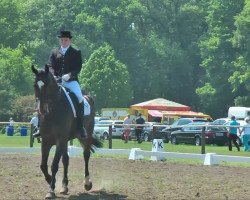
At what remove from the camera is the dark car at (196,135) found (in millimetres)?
39469

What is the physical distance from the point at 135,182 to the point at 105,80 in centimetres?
6094

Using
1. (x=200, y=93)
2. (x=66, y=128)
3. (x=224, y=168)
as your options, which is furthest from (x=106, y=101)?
(x=66, y=128)

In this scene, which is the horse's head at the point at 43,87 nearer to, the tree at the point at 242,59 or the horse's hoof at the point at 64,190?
the horse's hoof at the point at 64,190

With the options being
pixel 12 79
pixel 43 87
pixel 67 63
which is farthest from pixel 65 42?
pixel 12 79

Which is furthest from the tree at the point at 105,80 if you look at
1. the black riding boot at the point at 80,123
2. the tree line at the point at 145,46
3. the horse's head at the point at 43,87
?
the horse's head at the point at 43,87

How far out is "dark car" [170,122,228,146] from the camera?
129ft

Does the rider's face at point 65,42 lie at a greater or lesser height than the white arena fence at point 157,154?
greater

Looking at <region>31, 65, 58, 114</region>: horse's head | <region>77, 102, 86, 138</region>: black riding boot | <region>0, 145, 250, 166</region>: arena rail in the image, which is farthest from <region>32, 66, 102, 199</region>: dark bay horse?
<region>0, 145, 250, 166</region>: arena rail

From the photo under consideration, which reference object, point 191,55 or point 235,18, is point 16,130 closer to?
point 235,18

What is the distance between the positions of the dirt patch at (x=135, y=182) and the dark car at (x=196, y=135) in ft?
58.0

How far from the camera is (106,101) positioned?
77688 millimetres

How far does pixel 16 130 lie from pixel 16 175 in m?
32.3

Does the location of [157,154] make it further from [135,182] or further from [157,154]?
[135,182]

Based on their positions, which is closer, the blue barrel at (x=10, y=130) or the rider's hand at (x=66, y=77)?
the rider's hand at (x=66, y=77)
